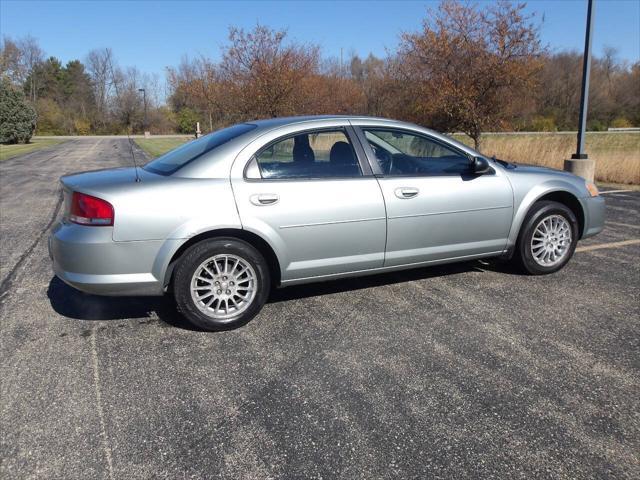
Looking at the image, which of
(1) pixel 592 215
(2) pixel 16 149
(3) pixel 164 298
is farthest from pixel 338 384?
(2) pixel 16 149

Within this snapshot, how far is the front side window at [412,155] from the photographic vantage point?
14.7ft

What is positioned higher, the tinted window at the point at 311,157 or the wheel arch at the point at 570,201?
the tinted window at the point at 311,157

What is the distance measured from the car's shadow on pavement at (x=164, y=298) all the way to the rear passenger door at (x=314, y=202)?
66 cm

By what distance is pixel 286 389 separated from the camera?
306 centimetres

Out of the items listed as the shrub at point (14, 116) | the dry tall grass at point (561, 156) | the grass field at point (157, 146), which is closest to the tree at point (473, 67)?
the dry tall grass at point (561, 156)

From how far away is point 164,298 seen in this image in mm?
4656

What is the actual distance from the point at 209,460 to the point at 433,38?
51.0 feet

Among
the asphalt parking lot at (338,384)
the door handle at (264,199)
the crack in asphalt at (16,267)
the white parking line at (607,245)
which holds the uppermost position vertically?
the door handle at (264,199)

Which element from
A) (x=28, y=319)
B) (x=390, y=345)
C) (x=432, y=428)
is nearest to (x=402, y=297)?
(x=390, y=345)

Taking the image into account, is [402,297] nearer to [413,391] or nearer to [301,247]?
[301,247]

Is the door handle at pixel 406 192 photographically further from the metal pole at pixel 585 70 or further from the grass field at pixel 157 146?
the grass field at pixel 157 146

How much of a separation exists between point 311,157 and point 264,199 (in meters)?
0.60

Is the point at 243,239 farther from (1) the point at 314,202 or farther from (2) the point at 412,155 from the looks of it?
(2) the point at 412,155

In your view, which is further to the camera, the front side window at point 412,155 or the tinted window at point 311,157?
the front side window at point 412,155
